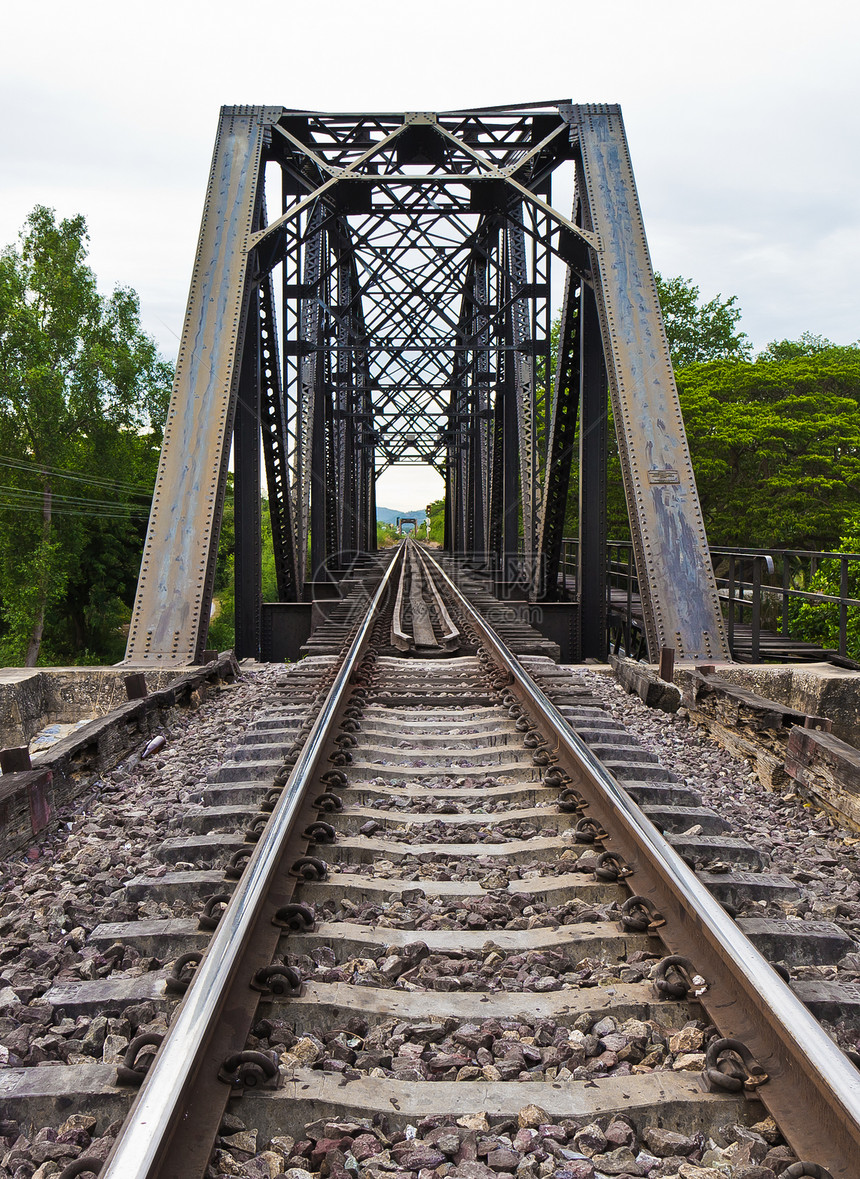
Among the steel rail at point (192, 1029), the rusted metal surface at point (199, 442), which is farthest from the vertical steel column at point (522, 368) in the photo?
the steel rail at point (192, 1029)

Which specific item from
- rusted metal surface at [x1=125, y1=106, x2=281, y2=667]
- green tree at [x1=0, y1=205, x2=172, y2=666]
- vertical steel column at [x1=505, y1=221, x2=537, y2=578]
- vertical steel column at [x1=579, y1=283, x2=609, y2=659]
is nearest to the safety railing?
vertical steel column at [x1=579, y1=283, x2=609, y2=659]

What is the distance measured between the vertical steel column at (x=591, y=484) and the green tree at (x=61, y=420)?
1033 inches

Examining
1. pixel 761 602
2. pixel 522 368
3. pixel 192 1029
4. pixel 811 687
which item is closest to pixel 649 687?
pixel 811 687

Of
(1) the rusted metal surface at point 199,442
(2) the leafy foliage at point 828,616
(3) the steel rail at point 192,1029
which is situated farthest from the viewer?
(2) the leafy foliage at point 828,616

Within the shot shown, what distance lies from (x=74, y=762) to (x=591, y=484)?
6562 mm

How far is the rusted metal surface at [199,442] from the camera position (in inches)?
271

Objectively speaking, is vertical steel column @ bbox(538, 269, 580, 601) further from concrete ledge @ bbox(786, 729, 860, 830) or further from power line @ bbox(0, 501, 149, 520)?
power line @ bbox(0, 501, 149, 520)

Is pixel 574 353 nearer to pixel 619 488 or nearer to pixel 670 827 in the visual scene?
pixel 670 827

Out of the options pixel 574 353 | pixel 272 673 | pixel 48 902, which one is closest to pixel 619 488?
pixel 574 353

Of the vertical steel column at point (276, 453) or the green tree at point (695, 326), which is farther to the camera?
the green tree at point (695, 326)

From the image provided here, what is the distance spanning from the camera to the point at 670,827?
11.1 feet

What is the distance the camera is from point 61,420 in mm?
33469

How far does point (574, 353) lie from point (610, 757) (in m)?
6.69

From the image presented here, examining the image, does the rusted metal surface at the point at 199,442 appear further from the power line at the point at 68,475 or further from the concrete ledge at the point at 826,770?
the power line at the point at 68,475
